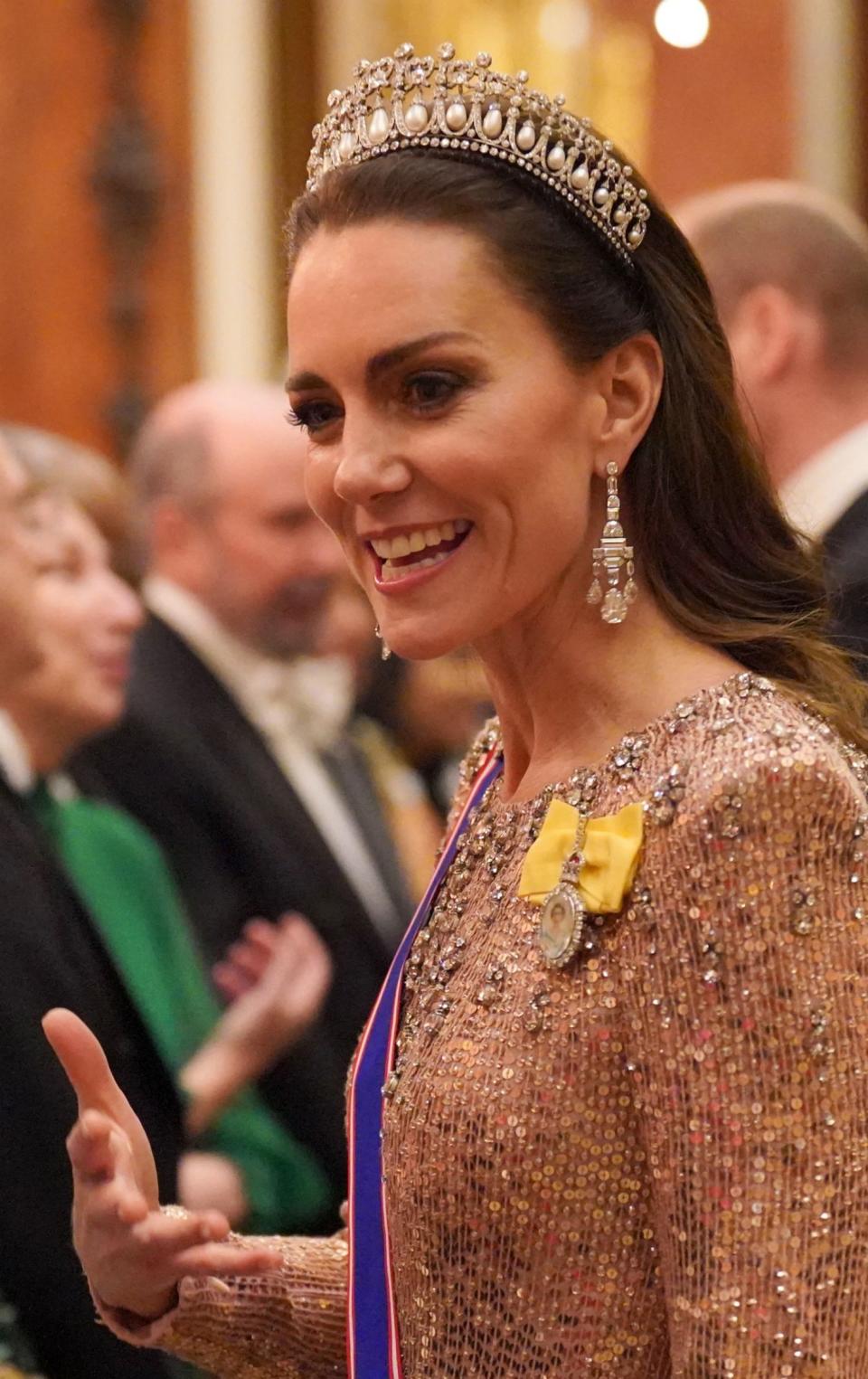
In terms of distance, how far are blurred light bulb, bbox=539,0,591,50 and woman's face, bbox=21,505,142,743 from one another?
253 cm

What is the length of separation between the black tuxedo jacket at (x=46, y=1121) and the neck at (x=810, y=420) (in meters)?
1.31

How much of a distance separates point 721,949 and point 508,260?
1.59 feet

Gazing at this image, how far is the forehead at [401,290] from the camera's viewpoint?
135 cm

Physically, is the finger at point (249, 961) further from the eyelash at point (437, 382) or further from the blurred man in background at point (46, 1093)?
the eyelash at point (437, 382)

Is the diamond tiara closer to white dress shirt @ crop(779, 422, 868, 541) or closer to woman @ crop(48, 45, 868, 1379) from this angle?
woman @ crop(48, 45, 868, 1379)

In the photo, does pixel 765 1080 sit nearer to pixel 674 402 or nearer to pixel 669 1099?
pixel 669 1099

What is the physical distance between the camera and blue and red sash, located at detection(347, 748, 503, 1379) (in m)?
1.43

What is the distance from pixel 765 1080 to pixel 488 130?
0.67m

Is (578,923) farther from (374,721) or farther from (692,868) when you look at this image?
(374,721)

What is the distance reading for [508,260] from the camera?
4.50ft

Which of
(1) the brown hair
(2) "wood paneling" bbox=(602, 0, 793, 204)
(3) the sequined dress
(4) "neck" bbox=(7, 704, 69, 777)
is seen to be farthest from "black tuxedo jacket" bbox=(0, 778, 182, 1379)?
(2) "wood paneling" bbox=(602, 0, 793, 204)

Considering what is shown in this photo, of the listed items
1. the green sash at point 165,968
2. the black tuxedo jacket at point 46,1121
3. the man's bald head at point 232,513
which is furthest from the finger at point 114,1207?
the man's bald head at point 232,513

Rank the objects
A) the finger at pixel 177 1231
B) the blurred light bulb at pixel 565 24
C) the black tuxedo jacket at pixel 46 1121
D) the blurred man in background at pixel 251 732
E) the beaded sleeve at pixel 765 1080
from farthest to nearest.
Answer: the blurred light bulb at pixel 565 24
the blurred man in background at pixel 251 732
the black tuxedo jacket at pixel 46 1121
the finger at pixel 177 1231
the beaded sleeve at pixel 765 1080

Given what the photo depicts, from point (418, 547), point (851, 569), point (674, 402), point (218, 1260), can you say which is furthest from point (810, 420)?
point (218, 1260)
